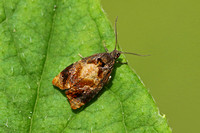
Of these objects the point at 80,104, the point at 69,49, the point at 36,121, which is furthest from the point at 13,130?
the point at 69,49

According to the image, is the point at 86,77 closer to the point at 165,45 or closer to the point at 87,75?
the point at 87,75

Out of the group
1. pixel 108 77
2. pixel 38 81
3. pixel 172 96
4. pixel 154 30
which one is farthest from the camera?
pixel 154 30

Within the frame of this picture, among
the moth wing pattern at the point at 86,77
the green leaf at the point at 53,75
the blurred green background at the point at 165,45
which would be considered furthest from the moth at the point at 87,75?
the blurred green background at the point at 165,45

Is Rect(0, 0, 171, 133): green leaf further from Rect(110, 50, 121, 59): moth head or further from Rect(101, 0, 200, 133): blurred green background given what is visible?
Rect(101, 0, 200, 133): blurred green background

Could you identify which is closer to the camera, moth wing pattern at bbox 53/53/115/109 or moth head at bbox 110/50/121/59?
moth wing pattern at bbox 53/53/115/109

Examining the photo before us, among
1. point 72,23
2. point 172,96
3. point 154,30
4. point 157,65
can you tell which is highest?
point 72,23

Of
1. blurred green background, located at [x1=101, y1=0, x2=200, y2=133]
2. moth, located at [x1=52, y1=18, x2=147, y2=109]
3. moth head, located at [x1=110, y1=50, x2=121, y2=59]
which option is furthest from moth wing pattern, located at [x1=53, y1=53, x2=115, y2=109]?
blurred green background, located at [x1=101, y1=0, x2=200, y2=133]

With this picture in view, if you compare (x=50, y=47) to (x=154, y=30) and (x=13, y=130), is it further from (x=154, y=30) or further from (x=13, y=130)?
(x=154, y=30)

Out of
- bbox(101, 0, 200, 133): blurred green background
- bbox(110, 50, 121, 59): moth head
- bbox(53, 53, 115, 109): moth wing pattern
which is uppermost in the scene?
bbox(110, 50, 121, 59): moth head
